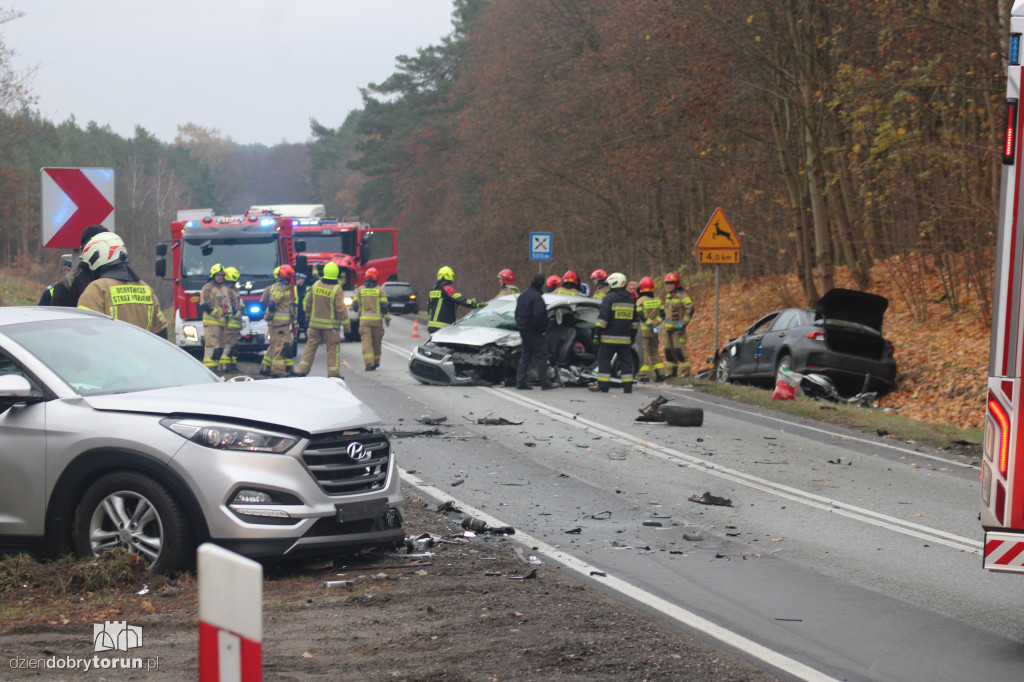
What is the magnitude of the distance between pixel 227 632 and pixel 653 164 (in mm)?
29415

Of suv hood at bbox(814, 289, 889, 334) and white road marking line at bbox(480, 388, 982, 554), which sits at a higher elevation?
suv hood at bbox(814, 289, 889, 334)

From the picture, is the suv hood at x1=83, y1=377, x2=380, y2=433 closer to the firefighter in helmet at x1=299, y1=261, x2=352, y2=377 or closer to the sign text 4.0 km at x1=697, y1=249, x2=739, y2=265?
the firefighter in helmet at x1=299, y1=261, x2=352, y2=377

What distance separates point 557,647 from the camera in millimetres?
5094

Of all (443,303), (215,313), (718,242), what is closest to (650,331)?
(718,242)

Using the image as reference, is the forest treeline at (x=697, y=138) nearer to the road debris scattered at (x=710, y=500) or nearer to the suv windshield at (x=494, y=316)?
the suv windshield at (x=494, y=316)

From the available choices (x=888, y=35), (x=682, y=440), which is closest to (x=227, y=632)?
(x=682, y=440)

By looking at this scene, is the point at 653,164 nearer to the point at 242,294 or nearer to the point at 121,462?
the point at 242,294

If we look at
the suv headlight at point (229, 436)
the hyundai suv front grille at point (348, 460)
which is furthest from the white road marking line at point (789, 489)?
the suv headlight at point (229, 436)

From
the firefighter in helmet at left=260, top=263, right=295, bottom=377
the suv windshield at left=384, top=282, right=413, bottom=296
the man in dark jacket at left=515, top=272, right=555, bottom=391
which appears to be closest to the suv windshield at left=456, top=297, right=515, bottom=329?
the man in dark jacket at left=515, top=272, right=555, bottom=391

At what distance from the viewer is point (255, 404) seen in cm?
620

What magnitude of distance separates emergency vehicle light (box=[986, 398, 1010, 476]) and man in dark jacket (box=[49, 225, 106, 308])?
7.37 meters

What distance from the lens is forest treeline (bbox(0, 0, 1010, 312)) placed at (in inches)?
785

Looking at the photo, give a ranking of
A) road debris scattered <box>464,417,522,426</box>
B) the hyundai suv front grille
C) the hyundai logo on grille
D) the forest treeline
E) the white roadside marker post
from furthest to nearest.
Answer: the forest treeline < road debris scattered <box>464,417,522,426</box> < the hyundai logo on grille < the hyundai suv front grille < the white roadside marker post

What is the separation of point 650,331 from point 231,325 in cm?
763
